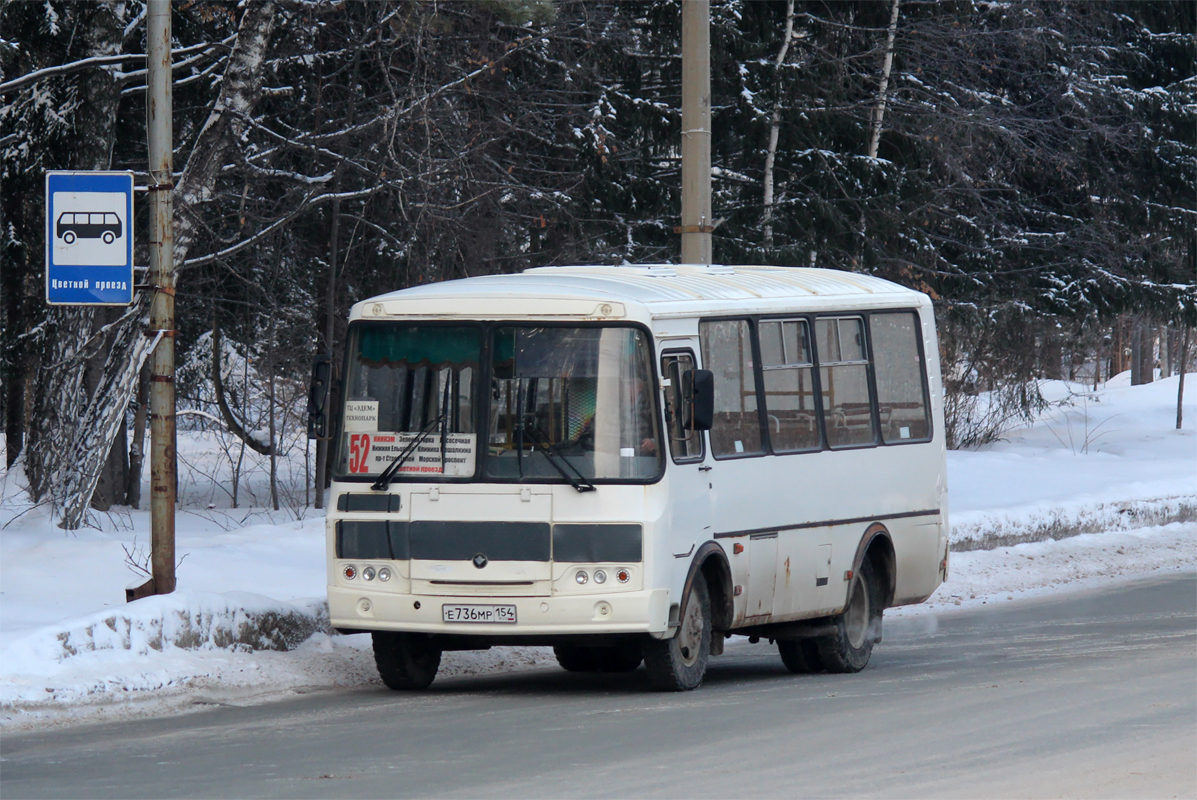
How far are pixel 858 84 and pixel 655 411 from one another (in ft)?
53.4

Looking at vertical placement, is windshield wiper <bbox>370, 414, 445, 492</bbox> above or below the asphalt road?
above

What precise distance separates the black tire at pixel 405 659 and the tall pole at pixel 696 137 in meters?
5.17

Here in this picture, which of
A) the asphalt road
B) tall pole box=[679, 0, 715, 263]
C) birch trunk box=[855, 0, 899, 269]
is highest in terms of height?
birch trunk box=[855, 0, 899, 269]

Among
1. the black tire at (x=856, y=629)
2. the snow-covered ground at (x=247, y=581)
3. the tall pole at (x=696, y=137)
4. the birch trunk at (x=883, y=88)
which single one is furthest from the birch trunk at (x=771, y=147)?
the black tire at (x=856, y=629)

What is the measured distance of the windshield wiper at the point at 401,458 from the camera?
1026cm

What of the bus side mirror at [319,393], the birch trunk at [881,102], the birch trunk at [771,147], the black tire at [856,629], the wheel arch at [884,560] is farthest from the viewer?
the birch trunk at [881,102]

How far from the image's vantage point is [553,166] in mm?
22578

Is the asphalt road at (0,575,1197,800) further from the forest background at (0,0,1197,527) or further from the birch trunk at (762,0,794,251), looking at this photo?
the birch trunk at (762,0,794,251)

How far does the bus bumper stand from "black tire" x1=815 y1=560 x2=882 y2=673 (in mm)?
2413

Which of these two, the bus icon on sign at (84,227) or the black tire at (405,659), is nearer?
the black tire at (405,659)

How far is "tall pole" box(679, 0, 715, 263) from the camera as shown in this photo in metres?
14.7

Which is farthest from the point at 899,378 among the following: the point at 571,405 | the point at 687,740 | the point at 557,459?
the point at 687,740

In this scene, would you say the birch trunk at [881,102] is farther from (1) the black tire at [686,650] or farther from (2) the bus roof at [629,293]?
(1) the black tire at [686,650]

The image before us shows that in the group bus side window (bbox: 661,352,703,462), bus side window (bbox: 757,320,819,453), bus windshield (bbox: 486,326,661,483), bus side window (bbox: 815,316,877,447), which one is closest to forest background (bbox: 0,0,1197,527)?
bus side window (bbox: 815,316,877,447)
